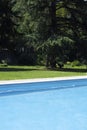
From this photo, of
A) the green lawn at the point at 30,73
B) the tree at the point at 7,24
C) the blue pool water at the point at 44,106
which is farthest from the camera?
the tree at the point at 7,24

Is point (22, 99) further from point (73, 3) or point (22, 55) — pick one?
point (22, 55)

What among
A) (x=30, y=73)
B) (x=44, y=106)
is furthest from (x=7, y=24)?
(x=44, y=106)

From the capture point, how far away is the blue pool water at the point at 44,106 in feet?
25.0

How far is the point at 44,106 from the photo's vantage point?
9.93 meters

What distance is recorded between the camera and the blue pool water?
7605mm

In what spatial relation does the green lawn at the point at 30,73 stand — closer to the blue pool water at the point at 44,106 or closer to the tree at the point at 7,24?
the blue pool water at the point at 44,106

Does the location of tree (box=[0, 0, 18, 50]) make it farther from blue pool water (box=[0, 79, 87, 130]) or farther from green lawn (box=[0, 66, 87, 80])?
blue pool water (box=[0, 79, 87, 130])

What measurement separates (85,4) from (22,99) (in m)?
14.4

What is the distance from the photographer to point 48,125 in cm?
752

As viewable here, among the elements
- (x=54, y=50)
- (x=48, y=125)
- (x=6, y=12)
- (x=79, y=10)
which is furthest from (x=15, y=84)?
(x=6, y=12)

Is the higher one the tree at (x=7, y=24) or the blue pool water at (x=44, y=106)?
the tree at (x=7, y=24)

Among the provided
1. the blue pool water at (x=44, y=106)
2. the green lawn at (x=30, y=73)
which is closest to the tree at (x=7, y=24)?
the green lawn at (x=30, y=73)

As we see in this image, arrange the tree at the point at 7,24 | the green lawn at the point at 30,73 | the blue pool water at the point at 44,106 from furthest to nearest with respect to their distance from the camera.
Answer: the tree at the point at 7,24
the green lawn at the point at 30,73
the blue pool water at the point at 44,106

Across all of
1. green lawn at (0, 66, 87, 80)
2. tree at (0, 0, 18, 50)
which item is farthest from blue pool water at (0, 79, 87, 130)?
tree at (0, 0, 18, 50)
